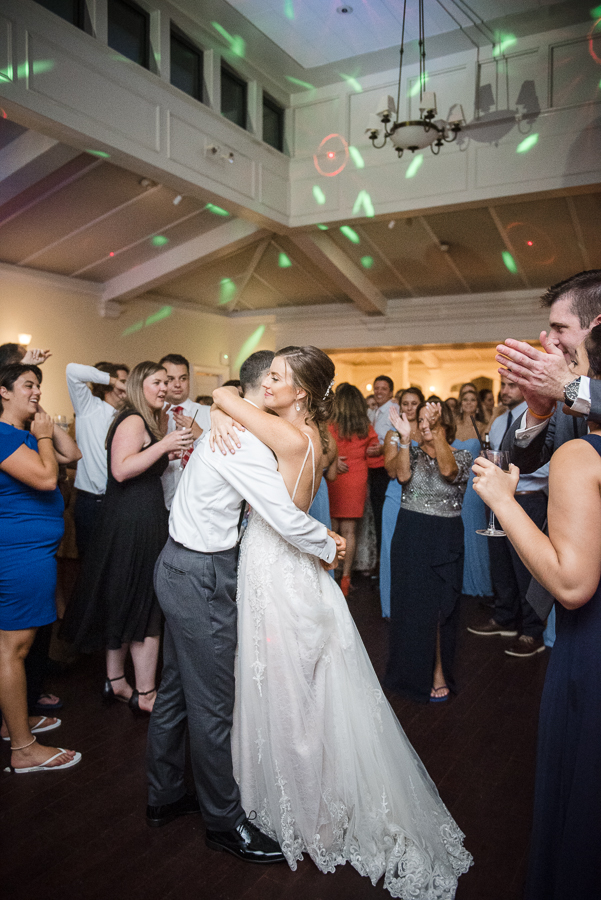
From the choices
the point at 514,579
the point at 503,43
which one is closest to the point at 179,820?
the point at 514,579

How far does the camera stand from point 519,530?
1.26m

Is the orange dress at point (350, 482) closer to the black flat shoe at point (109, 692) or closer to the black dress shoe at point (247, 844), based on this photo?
the black flat shoe at point (109, 692)

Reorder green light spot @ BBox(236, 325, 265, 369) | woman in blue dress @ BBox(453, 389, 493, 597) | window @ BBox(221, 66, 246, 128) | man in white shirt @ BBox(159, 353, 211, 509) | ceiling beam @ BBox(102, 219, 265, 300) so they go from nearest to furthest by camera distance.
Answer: man in white shirt @ BBox(159, 353, 211, 509) → woman in blue dress @ BBox(453, 389, 493, 597) → window @ BBox(221, 66, 246, 128) → ceiling beam @ BBox(102, 219, 265, 300) → green light spot @ BBox(236, 325, 265, 369)

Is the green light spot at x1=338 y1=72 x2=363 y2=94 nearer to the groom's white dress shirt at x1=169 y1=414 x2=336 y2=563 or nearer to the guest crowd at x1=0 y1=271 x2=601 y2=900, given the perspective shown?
the guest crowd at x1=0 y1=271 x2=601 y2=900

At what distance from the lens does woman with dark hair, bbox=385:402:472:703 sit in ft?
9.87

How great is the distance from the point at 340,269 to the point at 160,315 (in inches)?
115

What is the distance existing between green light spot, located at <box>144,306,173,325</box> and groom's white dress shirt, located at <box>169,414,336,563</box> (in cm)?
754

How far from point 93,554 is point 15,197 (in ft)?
14.5

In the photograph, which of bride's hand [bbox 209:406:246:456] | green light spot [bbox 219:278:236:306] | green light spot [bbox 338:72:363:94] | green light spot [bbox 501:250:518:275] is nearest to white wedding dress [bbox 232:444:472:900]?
bride's hand [bbox 209:406:246:456]

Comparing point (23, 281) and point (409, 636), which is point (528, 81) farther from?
point (23, 281)

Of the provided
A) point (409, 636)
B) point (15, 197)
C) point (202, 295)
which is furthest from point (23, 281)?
point (409, 636)

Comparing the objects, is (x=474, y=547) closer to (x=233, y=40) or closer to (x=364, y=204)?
(x=364, y=204)

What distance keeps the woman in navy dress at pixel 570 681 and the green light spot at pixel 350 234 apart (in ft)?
21.8

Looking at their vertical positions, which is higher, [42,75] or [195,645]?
[42,75]
